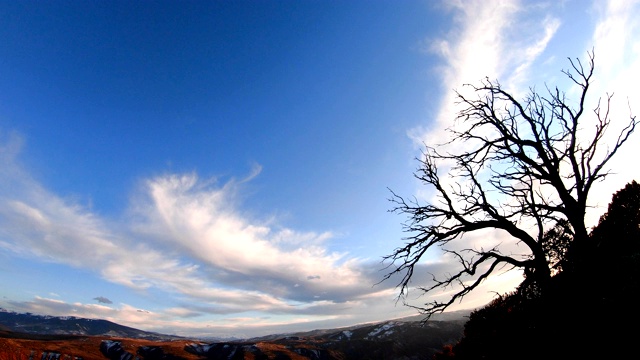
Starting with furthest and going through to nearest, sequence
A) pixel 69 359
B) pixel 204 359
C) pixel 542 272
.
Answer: pixel 204 359, pixel 69 359, pixel 542 272

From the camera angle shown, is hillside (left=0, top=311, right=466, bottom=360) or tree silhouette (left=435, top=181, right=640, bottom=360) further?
hillside (left=0, top=311, right=466, bottom=360)

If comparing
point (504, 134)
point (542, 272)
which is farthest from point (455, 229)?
point (504, 134)

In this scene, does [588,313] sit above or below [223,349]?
above

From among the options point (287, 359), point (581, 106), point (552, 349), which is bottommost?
point (287, 359)

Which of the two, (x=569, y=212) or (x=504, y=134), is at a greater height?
(x=504, y=134)

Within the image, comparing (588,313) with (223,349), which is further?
(223,349)

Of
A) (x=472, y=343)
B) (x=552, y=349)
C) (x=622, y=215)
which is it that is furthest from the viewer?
(x=472, y=343)

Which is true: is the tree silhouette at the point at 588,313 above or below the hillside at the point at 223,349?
above

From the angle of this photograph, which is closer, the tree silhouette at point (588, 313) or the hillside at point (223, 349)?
the tree silhouette at point (588, 313)

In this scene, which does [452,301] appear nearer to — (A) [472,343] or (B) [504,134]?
(B) [504,134]

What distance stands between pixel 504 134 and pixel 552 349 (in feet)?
25.1

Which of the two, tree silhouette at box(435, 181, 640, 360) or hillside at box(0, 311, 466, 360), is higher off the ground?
tree silhouette at box(435, 181, 640, 360)

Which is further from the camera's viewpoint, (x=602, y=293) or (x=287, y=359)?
(x=287, y=359)

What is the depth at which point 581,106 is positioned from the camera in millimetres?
11445
